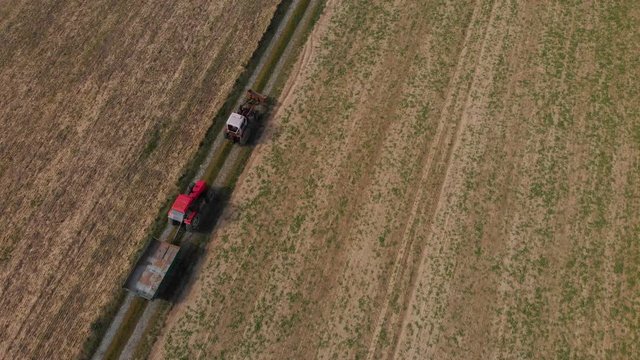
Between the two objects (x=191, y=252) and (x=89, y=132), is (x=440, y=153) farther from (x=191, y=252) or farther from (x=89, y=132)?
(x=89, y=132)

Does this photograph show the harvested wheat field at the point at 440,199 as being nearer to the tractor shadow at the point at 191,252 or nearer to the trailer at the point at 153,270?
the tractor shadow at the point at 191,252

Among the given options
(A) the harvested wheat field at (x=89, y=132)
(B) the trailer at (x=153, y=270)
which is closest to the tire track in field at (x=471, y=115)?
(B) the trailer at (x=153, y=270)

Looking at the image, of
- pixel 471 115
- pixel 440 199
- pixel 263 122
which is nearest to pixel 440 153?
pixel 440 199

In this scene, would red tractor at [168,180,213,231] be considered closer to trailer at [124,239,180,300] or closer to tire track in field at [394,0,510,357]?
trailer at [124,239,180,300]

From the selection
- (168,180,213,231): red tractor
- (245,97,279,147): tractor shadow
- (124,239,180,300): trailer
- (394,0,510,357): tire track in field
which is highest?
(394,0,510,357): tire track in field

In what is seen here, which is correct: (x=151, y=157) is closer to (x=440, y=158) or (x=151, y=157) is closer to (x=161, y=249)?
(x=161, y=249)

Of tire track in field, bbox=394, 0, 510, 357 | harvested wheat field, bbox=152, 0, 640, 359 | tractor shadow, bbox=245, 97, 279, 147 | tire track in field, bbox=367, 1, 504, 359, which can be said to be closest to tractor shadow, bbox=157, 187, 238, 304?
harvested wheat field, bbox=152, 0, 640, 359
